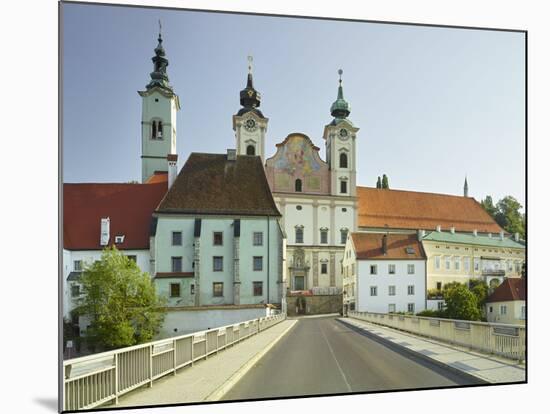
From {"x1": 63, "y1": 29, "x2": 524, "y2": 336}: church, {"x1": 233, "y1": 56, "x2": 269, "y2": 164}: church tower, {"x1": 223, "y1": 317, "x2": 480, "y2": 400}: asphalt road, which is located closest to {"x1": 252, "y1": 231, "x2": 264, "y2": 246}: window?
{"x1": 63, "y1": 29, "x2": 524, "y2": 336}: church

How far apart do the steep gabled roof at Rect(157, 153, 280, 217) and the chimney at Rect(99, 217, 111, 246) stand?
2.46 ft

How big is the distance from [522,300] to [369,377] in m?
2.84

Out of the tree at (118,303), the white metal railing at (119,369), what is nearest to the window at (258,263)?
the white metal railing at (119,369)

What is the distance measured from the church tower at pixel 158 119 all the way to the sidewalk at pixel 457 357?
12.2 feet

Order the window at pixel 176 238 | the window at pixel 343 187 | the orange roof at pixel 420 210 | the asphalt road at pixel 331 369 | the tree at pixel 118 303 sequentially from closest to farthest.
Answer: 1. the tree at pixel 118 303
2. the asphalt road at pixel 331 369
3. the window at pixel 176 238
4. the orange roof at pixel 420 210
5. the window at pixel 343 187

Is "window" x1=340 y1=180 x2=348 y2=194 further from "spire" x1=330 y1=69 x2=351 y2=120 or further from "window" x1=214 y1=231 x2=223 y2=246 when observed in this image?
"window" x1=214 y1=231 x2=223 y2=246

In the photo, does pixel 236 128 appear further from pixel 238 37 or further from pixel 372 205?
pixel 372 205

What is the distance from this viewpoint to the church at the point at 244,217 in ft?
23.6

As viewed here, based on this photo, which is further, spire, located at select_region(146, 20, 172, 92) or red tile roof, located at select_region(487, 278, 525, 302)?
red tile roof, located at select_region(487, 278, 525, 302)

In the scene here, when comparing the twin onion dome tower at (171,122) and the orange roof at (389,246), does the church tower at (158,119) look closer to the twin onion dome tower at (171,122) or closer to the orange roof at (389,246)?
the twin onion dome tower at (171,122)

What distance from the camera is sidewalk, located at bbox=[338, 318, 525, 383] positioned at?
289 inches

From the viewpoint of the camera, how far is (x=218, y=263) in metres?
7.69

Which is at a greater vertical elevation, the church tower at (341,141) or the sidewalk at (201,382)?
the church tower at (341,141)

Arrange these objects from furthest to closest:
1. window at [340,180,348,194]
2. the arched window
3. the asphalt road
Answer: window at [340,180,348,194]
the arched window
the asphalt road
